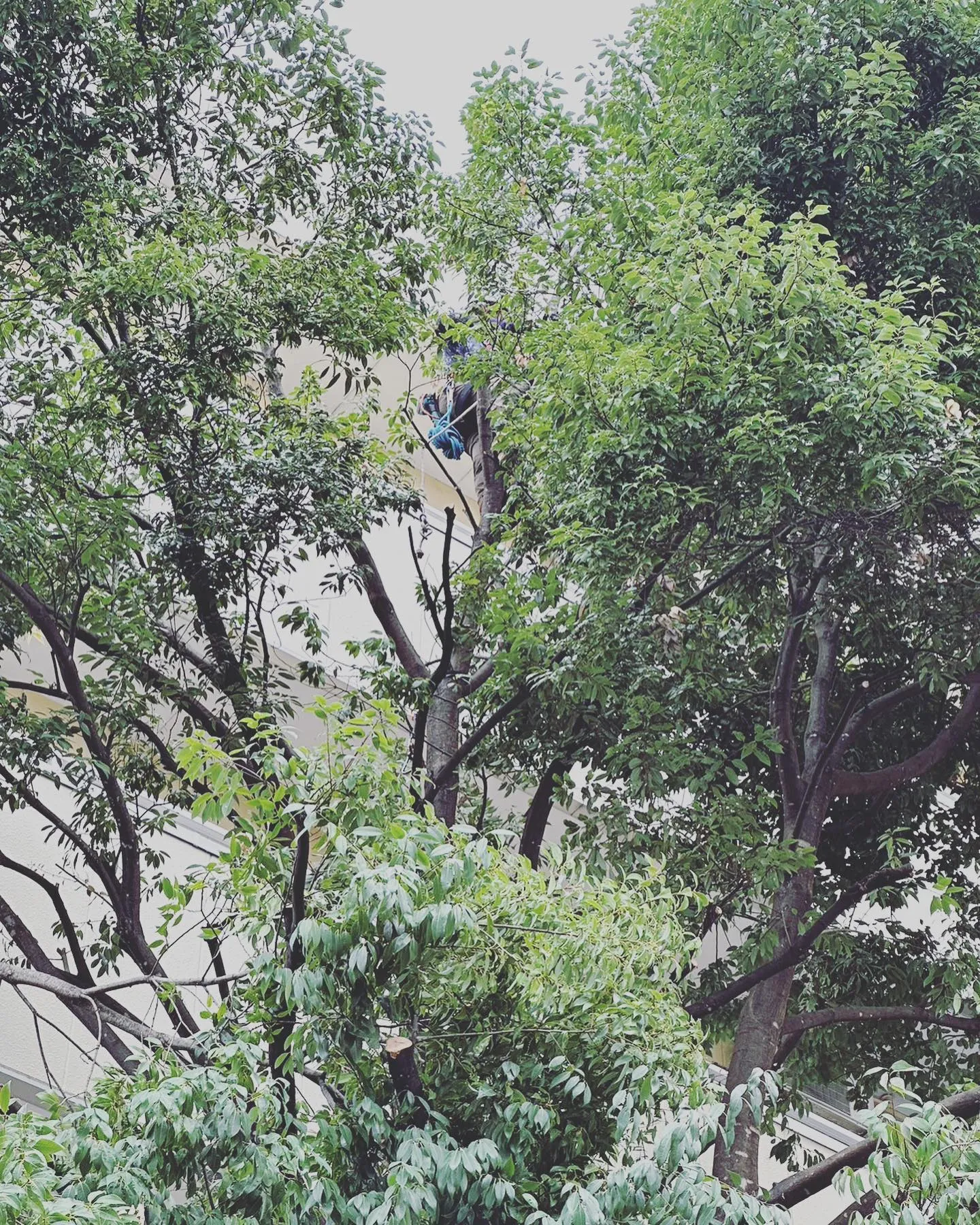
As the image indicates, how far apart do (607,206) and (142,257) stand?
3038mm

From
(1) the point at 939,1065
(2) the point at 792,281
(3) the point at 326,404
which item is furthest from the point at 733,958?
(3) the point at 326,404

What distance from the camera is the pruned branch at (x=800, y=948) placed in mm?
8148

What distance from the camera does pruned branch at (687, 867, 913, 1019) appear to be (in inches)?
321

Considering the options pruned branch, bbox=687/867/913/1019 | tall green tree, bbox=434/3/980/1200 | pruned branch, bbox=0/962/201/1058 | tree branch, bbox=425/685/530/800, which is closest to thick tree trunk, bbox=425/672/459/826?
tall green tree, bbox=434/3/980/1200

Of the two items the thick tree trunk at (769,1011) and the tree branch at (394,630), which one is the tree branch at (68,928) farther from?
the thick tree trunk at (769,1011)

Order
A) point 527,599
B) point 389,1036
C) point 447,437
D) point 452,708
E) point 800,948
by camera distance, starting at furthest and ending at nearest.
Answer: point 447,437, point 452,708, point 527,599, point 800,948, point 389,1036

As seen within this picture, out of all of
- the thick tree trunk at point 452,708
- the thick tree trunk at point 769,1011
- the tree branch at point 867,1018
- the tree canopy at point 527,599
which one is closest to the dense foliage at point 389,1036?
the tree canopy at point 527,599

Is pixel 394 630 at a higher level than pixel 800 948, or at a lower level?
higher

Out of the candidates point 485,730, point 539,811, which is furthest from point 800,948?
point 485,730

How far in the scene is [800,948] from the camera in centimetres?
820

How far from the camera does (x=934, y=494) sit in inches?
289

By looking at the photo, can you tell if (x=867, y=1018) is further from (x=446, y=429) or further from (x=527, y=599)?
(x=446, y=429)

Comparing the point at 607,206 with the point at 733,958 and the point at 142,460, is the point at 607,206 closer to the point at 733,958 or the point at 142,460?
the point at 142,460

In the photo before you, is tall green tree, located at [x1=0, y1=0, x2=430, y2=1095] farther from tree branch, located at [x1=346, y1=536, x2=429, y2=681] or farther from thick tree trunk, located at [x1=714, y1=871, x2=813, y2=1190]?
thick tree trunk, located at [x1=714, y1=871, x2=813, y2=1190]
